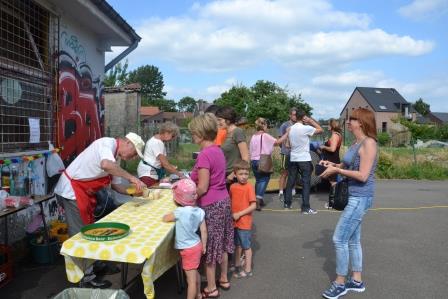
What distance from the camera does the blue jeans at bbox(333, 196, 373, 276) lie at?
420 cm

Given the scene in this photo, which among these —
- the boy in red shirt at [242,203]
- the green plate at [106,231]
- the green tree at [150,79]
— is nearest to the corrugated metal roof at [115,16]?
the boy in red shirt at [242,203]

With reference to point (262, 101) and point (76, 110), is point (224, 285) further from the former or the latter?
point (262, 101)

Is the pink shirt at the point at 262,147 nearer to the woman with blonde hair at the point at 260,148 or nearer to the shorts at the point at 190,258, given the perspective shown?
the woman with blonde hair at the point at 260,148

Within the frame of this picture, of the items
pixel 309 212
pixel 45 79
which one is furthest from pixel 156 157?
pixel 309 212

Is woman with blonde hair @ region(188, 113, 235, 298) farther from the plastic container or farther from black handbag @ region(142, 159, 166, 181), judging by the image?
black handbag @ region(142, 159, 166, 181)

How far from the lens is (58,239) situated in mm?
5465

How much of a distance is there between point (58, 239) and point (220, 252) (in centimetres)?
250

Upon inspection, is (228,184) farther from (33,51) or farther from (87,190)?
(33,51)

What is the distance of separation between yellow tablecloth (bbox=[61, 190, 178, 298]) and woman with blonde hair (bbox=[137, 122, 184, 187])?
2020 mm

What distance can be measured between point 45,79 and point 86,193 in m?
2.64

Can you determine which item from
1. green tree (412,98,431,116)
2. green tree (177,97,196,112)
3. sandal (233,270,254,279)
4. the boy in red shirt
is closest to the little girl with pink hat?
the boy in red shirt

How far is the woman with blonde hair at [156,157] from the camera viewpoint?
5949mm

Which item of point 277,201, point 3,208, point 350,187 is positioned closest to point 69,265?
point 3,208

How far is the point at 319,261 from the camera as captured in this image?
550 cm
